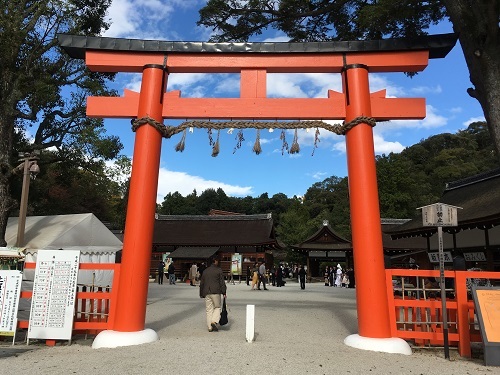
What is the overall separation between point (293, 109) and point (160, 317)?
556 centimetres

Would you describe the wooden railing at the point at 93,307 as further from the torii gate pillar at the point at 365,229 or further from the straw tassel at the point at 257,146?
the torii gate pillar at the point at 365,229

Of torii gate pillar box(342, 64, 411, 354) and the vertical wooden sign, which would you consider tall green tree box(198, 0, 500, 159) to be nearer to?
torii gate pillar box(342, 64, 411, 354)

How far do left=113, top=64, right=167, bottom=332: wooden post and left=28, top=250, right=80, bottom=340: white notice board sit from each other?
2.79 ft

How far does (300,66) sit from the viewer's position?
6570 mm

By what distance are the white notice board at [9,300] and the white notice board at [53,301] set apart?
28cm

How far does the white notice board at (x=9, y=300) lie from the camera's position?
5.93 m

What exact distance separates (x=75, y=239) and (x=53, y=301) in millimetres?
7016

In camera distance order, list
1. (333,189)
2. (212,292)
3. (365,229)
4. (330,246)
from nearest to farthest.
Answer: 1. (365,229)
2. (212,292)
3. (330,246)
4. (333,189)

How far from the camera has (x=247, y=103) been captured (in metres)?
6.45

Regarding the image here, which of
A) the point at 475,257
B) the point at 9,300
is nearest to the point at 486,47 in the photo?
the point at 475,257

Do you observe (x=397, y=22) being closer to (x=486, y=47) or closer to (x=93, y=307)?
(x=486, y=47)

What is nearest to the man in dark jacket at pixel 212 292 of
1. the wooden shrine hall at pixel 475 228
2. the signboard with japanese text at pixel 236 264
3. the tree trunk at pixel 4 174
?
the wooden shrine hall at pixel 475 228

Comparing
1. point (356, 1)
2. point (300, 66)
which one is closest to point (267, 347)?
point (300, 66)

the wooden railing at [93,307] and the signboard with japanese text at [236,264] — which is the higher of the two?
the signboard with japanese text at [236,264]
